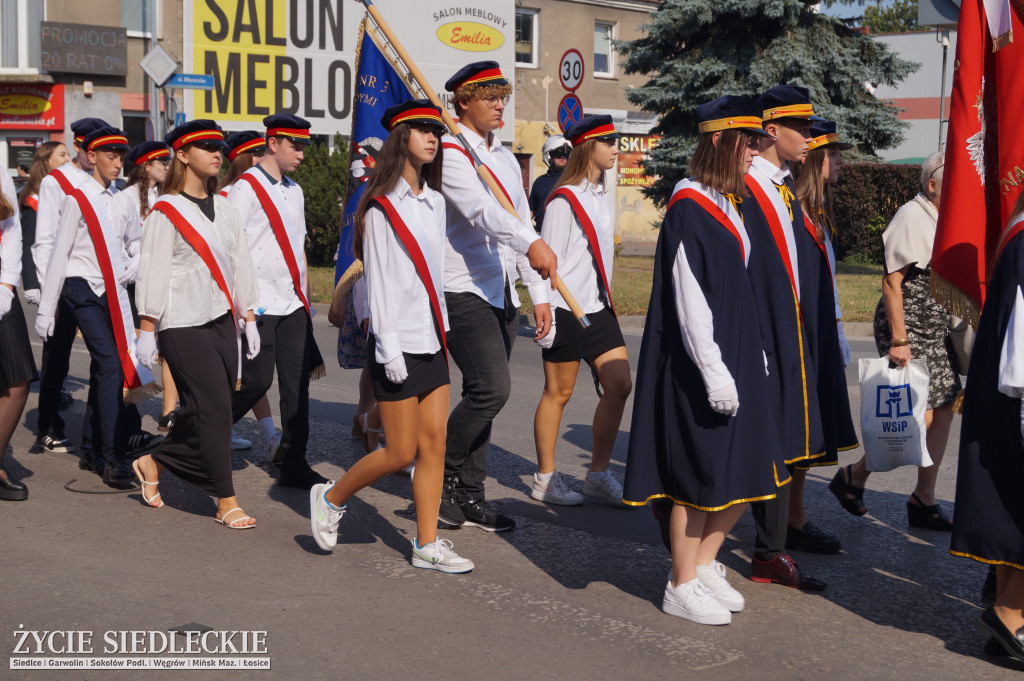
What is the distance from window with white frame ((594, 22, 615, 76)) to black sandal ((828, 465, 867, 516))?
30258 mm

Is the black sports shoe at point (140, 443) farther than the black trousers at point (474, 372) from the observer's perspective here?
Yes

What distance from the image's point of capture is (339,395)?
9.58m

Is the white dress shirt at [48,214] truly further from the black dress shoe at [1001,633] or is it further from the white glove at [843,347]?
→ the black dress shoe at [1001,633]

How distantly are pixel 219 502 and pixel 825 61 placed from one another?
18698 mm

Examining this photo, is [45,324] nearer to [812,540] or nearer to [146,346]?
[146,346]

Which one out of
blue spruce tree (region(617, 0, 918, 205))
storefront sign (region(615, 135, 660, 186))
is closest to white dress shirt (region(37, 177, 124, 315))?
blue spruce tree (region(617, 0, 918, 205))

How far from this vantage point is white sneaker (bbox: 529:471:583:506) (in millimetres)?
6344

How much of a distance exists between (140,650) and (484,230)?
2.30 meters

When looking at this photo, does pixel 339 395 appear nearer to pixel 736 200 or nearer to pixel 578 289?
pixel 578 289

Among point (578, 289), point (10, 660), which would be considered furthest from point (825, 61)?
point (10, 660)

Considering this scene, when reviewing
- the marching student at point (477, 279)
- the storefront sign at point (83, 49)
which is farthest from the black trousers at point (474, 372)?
the storefront sign at point (83, 49)

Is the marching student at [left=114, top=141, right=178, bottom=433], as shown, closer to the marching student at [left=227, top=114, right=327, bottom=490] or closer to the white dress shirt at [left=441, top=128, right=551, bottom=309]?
the marching student at [left=227, top=114, right=327, bottom=490]

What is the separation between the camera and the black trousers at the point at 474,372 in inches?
221

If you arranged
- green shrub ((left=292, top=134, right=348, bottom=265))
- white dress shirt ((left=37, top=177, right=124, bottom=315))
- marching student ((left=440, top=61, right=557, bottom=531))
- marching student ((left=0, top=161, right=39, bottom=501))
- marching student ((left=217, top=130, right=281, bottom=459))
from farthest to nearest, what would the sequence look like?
green shrub ((left=292, top=134, right=348, bottom=265))
marching student ((left=217, top=130, right=281, bottom=459))
white dress shirt ((left=37, top=177, right=124, bottom=315))
marching student ((left=0, top=161, right=39, bottom=501))
marching student ((left=440, top=61, right=557, bottom=531))
